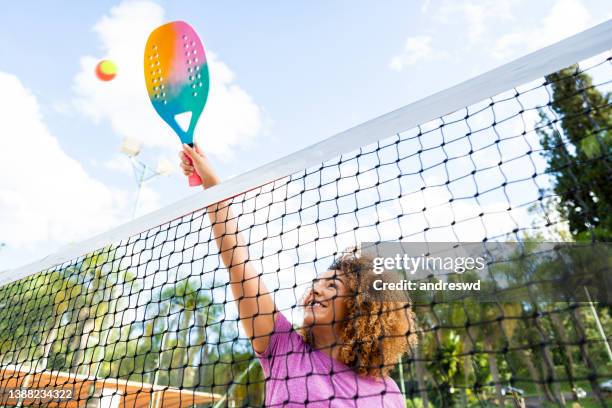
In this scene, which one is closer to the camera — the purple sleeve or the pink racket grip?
the purple sleeve

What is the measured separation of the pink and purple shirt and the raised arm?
0.05 metres

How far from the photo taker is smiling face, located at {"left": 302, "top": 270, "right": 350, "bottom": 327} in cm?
189

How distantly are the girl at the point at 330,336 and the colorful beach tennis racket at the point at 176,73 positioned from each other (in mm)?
918

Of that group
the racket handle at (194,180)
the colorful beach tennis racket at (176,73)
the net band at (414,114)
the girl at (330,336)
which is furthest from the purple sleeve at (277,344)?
the colorful beach tennis racket at (176,73)

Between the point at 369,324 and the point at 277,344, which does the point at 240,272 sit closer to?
the point at 277,344

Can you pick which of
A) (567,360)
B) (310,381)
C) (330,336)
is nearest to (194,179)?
(330,336)

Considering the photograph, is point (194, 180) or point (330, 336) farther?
point (194, 180)

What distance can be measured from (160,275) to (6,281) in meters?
1.47

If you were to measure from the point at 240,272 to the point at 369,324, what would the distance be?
61 centimetres

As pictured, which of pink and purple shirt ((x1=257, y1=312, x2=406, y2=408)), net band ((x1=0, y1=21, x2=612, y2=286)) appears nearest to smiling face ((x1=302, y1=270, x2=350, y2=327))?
pink and purple shirt ((x1=257, y1=312, x2=406, y2=408))

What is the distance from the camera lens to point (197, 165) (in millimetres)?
2410

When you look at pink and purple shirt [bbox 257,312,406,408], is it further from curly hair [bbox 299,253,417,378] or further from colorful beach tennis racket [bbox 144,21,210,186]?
colorful beach tennis racket [bbox 144,21,210,186]

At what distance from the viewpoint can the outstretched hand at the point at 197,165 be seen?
7.82 ft

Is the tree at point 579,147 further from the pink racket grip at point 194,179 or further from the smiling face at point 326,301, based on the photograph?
the pink racket grip at point 194,179
